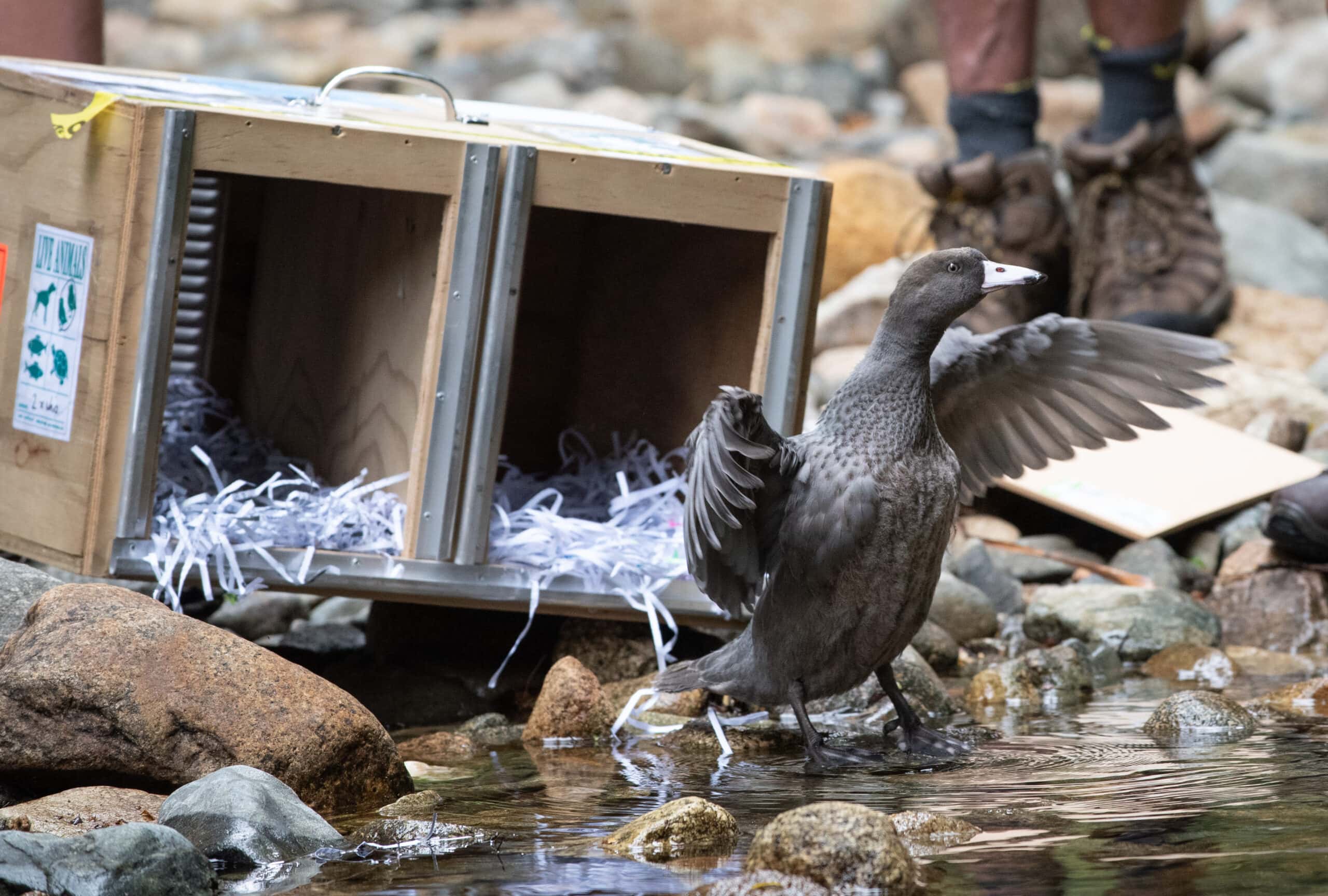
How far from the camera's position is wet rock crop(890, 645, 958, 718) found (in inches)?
157

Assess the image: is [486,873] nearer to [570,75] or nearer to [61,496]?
[61,496]

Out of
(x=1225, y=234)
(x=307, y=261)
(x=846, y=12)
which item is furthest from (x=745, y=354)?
(x=846, y=12)

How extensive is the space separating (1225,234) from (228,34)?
1556cm

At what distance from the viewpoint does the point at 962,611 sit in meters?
4.84

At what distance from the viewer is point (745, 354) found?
4375mm

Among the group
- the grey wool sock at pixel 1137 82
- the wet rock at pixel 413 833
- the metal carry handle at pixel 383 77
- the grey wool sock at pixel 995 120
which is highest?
the grey wool sock at pixel 1137 82

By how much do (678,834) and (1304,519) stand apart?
2796 millimetres

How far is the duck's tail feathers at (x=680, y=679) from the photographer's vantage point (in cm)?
372

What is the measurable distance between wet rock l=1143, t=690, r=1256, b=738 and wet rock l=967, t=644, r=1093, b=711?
0.47m

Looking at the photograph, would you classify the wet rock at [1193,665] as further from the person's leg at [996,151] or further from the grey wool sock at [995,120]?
the grey wool sock at [995,120]

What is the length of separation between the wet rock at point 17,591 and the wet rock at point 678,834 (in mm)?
1499

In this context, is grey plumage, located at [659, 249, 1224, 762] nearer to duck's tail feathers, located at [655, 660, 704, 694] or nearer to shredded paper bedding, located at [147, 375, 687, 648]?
duck's tail feathers, located at [655, 660, 704, 694]

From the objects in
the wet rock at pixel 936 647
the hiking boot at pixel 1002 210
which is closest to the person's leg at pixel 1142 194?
the hiking boot at pixel 1002 210

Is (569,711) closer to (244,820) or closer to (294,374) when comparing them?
(244,820)
